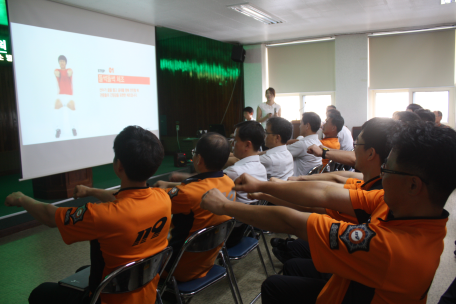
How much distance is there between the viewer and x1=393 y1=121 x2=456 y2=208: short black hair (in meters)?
0.88

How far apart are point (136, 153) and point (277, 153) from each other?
1.76 meters

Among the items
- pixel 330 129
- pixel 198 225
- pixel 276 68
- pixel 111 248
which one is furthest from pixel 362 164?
pixel 276 68

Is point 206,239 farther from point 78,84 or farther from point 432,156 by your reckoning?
point 78,84

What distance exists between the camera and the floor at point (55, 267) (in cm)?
234

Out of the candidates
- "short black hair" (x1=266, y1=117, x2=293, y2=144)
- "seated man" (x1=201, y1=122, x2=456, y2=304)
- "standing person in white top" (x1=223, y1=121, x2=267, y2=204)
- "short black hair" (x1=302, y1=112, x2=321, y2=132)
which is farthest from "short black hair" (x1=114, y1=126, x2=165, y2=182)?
"short black hair" (x1=302, y1=112, x2=321, y2=132)

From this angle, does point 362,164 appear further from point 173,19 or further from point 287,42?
point 287,42

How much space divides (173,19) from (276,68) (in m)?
3.27

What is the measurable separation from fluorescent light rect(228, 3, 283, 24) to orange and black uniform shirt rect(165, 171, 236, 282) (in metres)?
3.83

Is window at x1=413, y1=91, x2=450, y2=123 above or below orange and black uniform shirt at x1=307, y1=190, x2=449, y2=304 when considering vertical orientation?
above

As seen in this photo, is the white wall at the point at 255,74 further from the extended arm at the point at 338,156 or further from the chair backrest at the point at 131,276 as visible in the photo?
the chair backrest at the point at 131,276

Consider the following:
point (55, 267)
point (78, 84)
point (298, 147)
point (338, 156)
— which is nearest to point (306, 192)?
point (338, 156)

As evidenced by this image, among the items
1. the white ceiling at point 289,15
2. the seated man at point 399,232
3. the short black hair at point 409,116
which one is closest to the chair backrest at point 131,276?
the seated man at point 399,232

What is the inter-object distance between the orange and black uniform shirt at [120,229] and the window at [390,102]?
6.84m

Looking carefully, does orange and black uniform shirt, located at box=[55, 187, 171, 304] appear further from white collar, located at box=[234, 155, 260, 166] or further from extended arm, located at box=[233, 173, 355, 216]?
white collar, located at box=[234, 155, 260, 166]
